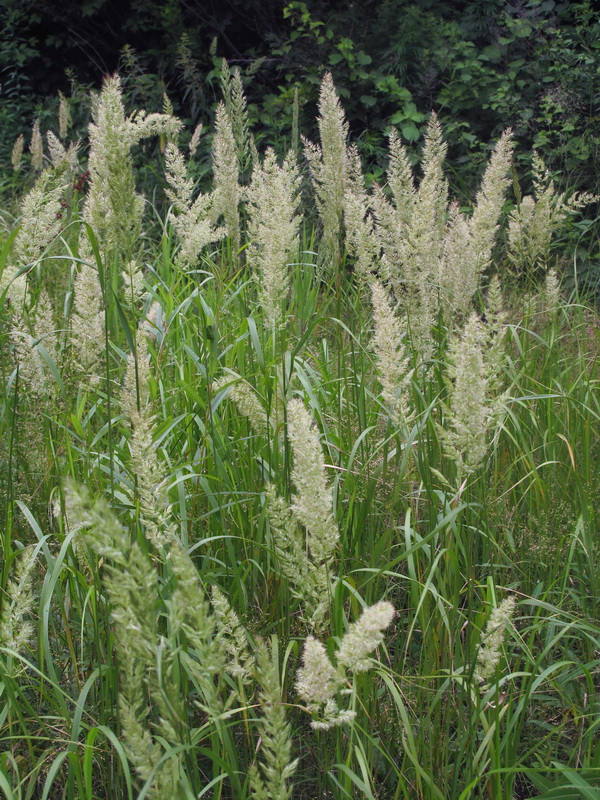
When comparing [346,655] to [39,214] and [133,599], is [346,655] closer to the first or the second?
[133,599]

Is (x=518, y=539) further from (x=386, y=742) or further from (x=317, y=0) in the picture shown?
(x=317, y=0)

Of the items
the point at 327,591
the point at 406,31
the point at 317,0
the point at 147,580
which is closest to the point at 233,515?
the point at 327,591

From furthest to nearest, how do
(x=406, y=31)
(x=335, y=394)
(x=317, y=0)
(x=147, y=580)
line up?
(x=317, y=0), (x=406, y=31), (x=335, y=394), (x=147, y=580)

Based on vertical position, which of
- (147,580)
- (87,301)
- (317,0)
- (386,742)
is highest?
(317,0)

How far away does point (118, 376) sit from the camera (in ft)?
8.50

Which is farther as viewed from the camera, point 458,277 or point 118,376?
point 118,376

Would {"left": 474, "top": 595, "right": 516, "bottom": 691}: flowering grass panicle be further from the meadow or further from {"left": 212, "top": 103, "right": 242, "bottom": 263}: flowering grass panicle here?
{"left": 212, "top": 103, "right": 242, "bottom": 263}: flowering grass panicle

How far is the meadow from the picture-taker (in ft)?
4.32

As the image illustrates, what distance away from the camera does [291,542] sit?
1.33 metres

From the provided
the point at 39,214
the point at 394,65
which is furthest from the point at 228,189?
the point at 394,65

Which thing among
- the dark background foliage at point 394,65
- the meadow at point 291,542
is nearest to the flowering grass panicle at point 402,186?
the meadow at point 291,542

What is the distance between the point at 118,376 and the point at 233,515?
0.73m

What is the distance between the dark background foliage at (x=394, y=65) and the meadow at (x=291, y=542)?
3.94 metres

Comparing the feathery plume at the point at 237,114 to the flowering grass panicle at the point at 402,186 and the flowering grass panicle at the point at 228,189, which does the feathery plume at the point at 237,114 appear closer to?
the flowering grass panicle at the point at 228,189
